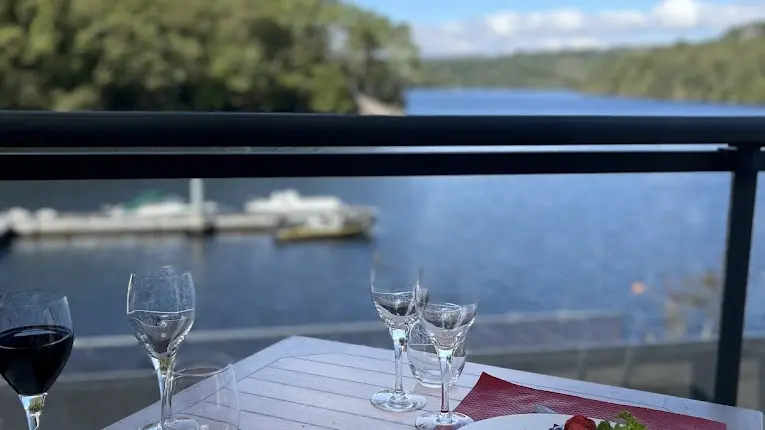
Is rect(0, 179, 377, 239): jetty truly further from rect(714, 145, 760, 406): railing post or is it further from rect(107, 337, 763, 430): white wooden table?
rect(107, 337, 763, 430): white wooden table

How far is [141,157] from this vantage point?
1.18 m

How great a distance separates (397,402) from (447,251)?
76.2 feet

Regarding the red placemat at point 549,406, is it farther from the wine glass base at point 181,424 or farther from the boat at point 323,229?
the boat at point 323,229

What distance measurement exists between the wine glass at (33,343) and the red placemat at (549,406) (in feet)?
1.51

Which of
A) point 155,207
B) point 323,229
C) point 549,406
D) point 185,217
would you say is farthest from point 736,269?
point 155,207

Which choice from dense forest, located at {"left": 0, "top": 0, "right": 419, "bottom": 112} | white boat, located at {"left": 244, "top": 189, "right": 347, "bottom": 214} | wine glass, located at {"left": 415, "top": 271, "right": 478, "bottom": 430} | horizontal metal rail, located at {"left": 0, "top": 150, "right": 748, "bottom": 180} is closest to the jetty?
white boat, located at {"left": 244, "top": 189, "right": 347, "bottom": 214}

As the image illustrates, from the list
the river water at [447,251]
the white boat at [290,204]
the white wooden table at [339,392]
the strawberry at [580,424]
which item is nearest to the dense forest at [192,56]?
the river water at [447,251]

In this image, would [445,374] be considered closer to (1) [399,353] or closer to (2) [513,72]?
(1) [399,353]

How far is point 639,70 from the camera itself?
48.8ft

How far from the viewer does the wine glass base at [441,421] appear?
831 millimetres

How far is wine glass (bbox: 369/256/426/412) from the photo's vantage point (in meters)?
0.89

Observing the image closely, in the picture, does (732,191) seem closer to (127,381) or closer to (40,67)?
(127,381)

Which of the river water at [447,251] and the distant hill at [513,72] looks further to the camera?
the river water at [447,251]

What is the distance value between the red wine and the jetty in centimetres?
2198
